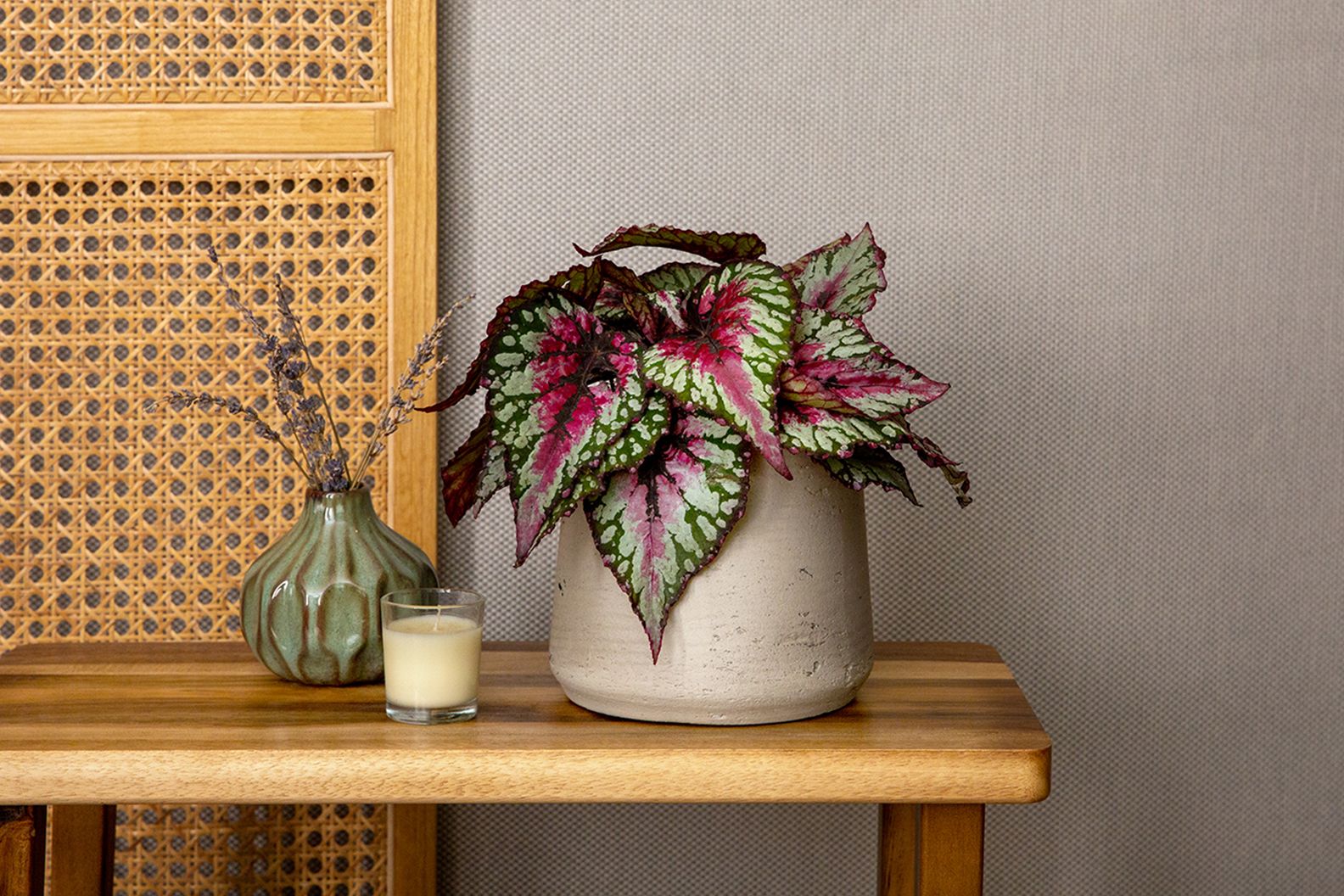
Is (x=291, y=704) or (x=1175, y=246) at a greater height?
(x=1175, y=246)

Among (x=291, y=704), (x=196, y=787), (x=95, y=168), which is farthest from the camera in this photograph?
(x=95, y=168)

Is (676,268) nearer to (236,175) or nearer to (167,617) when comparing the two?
(236,175)

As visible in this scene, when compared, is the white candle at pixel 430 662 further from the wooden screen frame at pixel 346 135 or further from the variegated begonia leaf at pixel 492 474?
the wooden screen frame at pixel 346 135

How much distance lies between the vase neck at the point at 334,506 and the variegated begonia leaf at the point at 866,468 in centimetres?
36

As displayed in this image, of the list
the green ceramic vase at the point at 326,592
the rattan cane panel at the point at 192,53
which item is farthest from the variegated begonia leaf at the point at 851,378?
the rattan cane panel at the point at 192,53

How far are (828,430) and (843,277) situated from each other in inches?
6.4

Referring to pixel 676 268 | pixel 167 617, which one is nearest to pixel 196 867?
pixel 167 617

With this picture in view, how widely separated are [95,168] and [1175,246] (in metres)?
1.06

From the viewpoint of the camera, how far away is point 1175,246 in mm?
1229

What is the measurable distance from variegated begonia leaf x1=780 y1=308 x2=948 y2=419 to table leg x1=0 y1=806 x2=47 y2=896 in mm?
592

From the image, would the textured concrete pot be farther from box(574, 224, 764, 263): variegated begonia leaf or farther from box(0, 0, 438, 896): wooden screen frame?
box(0, 0, 438, 896): wooden screen frame

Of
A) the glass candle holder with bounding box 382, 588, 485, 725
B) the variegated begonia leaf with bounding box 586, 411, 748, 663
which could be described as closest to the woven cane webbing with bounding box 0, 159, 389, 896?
the glass candle holder with bounding box 382, 588, 485, 725

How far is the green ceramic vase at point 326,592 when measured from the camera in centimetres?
92

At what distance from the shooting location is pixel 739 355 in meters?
0.80
